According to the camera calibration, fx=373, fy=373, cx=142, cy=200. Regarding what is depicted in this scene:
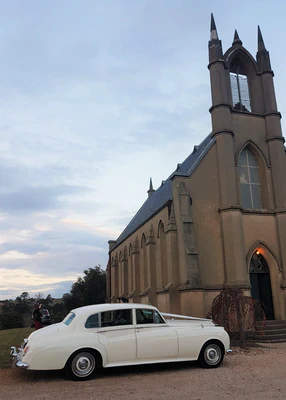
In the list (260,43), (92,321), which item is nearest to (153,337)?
(92,321)

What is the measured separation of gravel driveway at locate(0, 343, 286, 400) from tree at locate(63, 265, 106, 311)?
37.8 m

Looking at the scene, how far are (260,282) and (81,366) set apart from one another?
13.1m

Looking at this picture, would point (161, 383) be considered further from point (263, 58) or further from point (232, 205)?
point (263, 58)

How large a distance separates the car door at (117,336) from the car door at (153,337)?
0.54ft

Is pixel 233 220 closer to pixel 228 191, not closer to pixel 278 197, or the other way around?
pixel 228 191

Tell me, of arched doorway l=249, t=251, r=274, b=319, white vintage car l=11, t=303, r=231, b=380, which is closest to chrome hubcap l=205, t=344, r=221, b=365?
white vintage car l=11, t=303, r=231, b=380

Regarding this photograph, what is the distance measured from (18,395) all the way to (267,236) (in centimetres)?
Result: 1475

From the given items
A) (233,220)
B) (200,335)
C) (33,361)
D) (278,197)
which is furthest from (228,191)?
(33,361)

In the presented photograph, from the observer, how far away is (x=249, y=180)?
64.9 ft

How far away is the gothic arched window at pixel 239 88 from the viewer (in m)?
20.8

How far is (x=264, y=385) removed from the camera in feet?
24.0

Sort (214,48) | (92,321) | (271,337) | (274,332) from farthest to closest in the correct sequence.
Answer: (214,48) → (274,332) → (271,337) → (92,321)

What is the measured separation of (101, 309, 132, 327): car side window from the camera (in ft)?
27.9

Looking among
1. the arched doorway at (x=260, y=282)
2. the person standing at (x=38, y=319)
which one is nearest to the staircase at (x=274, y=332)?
the arched doorway at (x=260, y=282)
